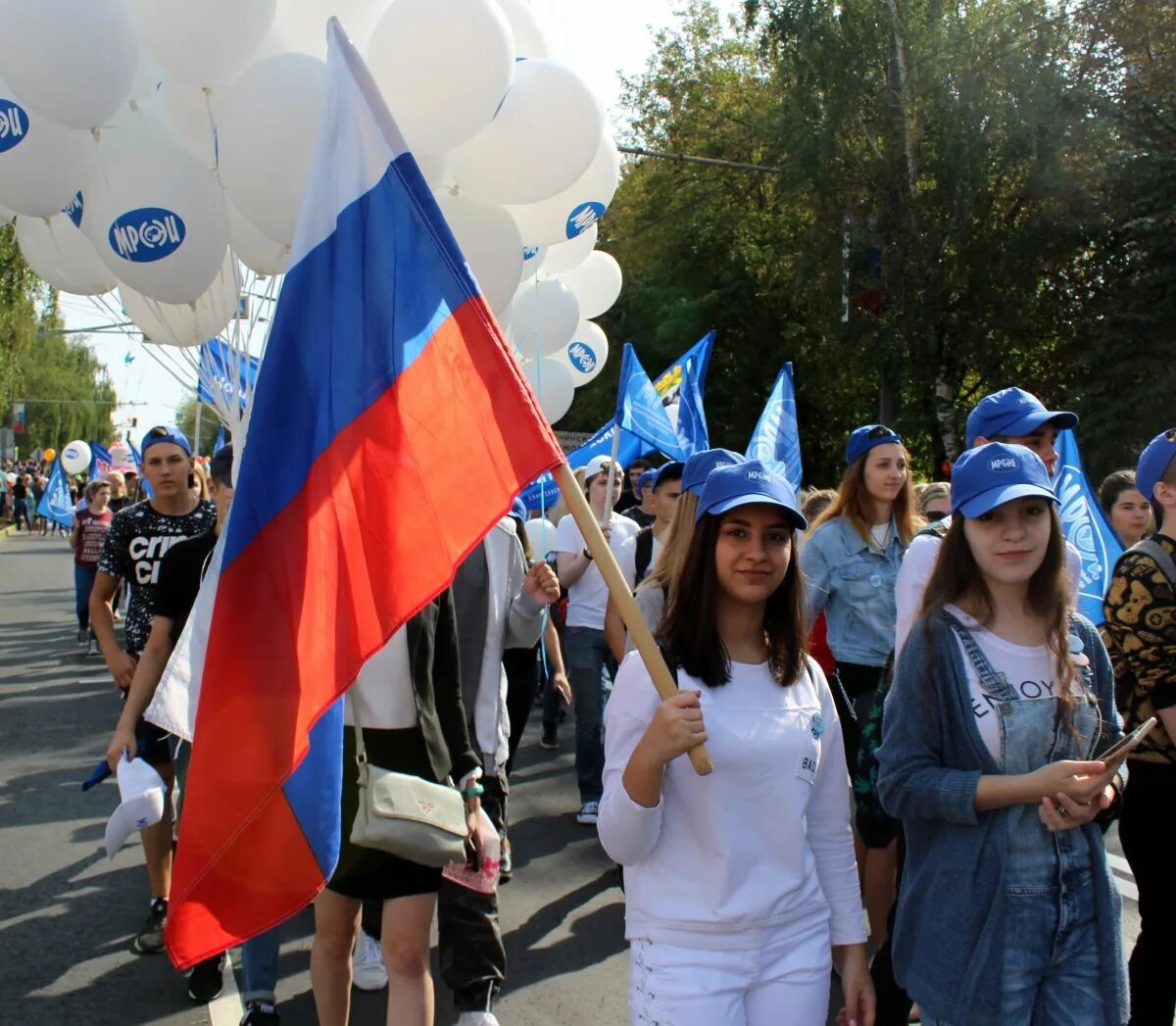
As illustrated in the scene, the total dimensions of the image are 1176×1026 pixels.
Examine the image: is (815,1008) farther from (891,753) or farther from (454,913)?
(454,913)

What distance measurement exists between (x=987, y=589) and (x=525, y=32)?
4.67 meters

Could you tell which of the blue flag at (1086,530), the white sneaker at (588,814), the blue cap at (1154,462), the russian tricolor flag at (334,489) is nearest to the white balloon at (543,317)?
the white sneaker at (588,814)

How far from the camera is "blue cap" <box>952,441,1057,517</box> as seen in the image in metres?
2.83


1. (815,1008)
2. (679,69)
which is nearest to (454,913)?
(815,1008)

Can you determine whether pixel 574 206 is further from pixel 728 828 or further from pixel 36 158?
pixel 728 828

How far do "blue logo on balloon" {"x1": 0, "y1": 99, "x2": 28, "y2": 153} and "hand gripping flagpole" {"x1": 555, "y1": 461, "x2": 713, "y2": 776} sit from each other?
173 inches

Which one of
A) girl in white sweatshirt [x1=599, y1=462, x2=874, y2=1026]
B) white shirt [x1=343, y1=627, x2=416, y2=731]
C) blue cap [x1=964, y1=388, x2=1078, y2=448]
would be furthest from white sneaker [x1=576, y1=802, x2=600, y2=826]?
girl in white sweatshirt [x1=599, y1=462, x2=874, y2=1026]

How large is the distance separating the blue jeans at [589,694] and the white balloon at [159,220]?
2.96 m

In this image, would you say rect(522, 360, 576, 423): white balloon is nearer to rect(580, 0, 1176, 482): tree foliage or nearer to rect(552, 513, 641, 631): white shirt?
rect(552, 513, 641, 631): white shirt

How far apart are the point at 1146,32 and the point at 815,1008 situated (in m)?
24.0

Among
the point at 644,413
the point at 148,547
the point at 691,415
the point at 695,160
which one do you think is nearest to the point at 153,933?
the point at 148,547

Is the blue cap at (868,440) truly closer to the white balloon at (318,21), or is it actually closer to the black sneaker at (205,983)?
the white balloon at (318,21)

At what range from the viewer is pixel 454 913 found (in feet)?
13.9

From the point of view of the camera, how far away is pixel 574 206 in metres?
6.95
